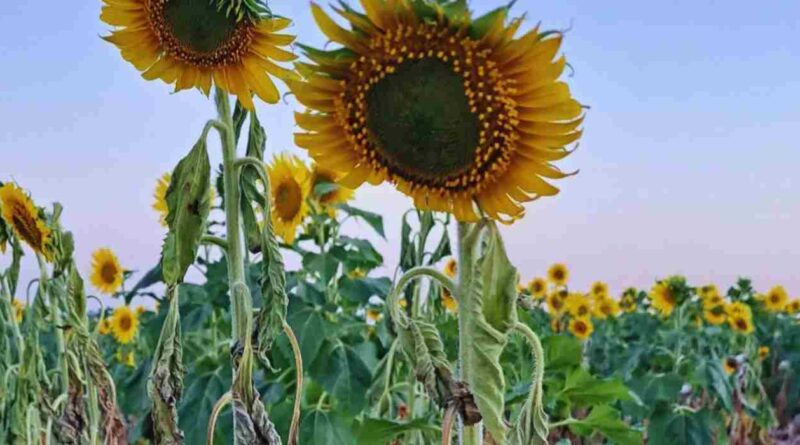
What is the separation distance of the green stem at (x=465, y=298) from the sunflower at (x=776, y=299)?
5952 mm

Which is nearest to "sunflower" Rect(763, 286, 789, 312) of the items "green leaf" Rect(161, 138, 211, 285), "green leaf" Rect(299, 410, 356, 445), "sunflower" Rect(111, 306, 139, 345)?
"sunflower" Rect(111, 306, 139, 345)

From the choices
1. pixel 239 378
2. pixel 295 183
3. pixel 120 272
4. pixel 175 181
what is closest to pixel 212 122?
pixel 175 181

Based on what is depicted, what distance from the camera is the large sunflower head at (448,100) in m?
0.74

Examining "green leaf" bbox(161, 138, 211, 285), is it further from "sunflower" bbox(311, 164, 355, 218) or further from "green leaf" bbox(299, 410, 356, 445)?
"sunflower" bbox(311, 164, 355, 218)

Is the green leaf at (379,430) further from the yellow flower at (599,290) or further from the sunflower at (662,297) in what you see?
the yellow flower at (599,290)

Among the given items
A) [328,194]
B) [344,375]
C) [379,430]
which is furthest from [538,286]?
[379,430]

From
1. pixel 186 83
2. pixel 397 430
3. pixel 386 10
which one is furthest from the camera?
pixel 397 430

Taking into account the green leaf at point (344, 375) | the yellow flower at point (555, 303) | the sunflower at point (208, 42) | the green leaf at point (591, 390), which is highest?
the yellow flower at point (555, 303)

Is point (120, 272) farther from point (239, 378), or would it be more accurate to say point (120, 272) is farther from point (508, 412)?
point (239, 378)

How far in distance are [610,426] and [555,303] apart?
12.7 feet

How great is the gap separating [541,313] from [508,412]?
4082mm

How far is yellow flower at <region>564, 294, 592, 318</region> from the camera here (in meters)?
4.98

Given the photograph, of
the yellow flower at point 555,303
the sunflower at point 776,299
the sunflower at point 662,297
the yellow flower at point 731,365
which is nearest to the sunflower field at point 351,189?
the sunflower at point 662,297

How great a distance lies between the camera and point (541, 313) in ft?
20.5
